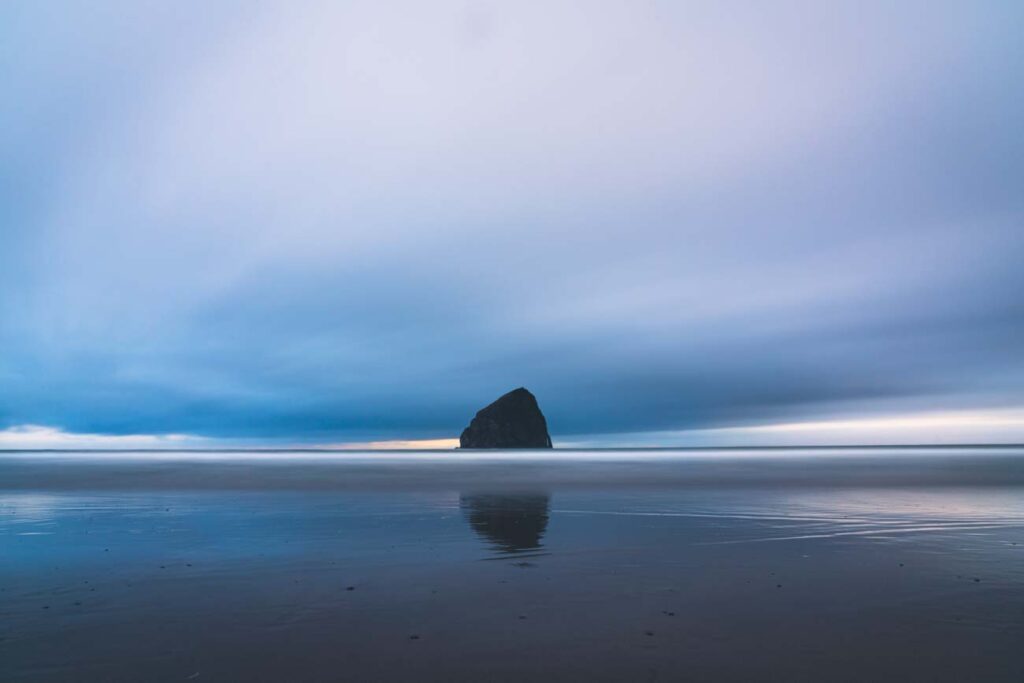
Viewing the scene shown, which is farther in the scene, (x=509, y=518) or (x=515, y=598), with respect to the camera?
(x=509, y=518)

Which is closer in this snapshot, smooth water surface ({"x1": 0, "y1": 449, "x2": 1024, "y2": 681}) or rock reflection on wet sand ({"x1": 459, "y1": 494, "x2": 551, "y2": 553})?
smooth water surface ({"x1": 0, "y1": 449, "x2": 1024, "y2": 681})

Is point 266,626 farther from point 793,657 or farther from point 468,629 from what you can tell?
point 793,657

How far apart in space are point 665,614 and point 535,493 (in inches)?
1210

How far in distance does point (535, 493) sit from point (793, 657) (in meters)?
33.2

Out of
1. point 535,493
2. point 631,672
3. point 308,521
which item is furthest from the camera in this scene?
point 535,493

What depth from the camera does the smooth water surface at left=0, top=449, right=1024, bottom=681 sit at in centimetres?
951

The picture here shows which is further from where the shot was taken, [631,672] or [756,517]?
[756,517]

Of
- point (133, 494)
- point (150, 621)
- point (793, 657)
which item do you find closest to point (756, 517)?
point (793, 657)

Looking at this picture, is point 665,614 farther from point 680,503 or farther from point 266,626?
point 680,503

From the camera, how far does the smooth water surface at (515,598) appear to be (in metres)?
9.51

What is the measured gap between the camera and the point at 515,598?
13.4m

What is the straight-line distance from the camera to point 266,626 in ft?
37.3

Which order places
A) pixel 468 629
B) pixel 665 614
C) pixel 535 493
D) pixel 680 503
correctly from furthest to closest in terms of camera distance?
pixel 535 493, pixel 680 503, pixel 665 614, pixel 468 629

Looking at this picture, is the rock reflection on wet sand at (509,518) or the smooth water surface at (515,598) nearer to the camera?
the smooth water surface at (515,598)
